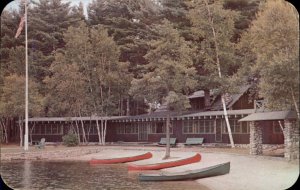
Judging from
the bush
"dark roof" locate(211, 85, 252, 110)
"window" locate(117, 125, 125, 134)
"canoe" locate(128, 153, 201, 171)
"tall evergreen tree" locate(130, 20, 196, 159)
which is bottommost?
"canoe" locate(128, 153, 201, 171)

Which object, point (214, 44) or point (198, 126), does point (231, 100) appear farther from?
point (214, 44)

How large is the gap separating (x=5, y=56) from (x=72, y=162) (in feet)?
8.67

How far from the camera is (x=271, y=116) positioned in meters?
9.45

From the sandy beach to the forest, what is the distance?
2.64ft

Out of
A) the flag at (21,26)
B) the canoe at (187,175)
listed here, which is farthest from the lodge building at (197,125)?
the flag at (21,26)

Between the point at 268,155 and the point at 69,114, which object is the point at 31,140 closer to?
the point at 69,114

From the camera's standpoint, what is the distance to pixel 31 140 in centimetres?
1027

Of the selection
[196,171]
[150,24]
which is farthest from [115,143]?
[150,24]

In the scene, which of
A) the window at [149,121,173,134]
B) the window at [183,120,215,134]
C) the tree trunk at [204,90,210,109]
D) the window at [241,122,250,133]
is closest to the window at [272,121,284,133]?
the window at [241,122,250,133]

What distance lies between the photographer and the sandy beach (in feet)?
27.3

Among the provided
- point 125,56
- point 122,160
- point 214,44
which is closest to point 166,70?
point 125,56

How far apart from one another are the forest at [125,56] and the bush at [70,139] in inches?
18.7

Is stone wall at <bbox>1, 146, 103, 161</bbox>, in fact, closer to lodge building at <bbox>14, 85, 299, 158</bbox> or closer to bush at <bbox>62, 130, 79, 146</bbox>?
bush at <bbox>62, 130, 79, 146</bbox>

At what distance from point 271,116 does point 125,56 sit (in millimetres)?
3179
